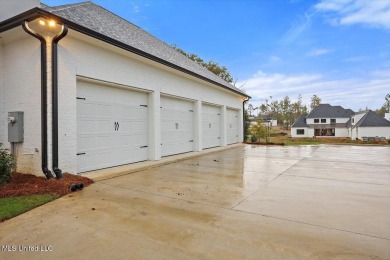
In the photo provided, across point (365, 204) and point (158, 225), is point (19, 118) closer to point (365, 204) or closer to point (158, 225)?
point (158, 225)

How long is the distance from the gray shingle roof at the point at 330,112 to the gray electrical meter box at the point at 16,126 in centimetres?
5411

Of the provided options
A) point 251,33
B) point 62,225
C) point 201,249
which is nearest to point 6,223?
point 62,225

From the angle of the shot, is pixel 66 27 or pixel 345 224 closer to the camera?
pixel 345 224

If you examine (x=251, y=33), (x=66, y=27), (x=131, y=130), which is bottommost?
(x=131, y=130)

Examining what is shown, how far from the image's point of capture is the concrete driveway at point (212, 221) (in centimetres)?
241

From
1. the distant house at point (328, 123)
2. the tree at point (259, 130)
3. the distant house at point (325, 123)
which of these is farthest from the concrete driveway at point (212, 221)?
the distant house at point (325, 123)

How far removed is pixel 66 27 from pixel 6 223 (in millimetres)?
3961

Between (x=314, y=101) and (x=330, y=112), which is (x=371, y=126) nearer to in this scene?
(x=330, y=112)

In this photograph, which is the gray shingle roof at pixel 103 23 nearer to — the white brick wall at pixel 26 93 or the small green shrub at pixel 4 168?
the white brick wall at pixel 26 93

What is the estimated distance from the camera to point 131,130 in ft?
24.9

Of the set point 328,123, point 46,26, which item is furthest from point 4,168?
point 328,123

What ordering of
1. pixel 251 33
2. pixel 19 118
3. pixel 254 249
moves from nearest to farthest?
pixel 254 249 < pixel 19 118 < pixel 251 33

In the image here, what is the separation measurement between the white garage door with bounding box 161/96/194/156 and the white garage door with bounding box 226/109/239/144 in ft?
14.8

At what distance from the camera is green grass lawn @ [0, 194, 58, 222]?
11.1 feet
